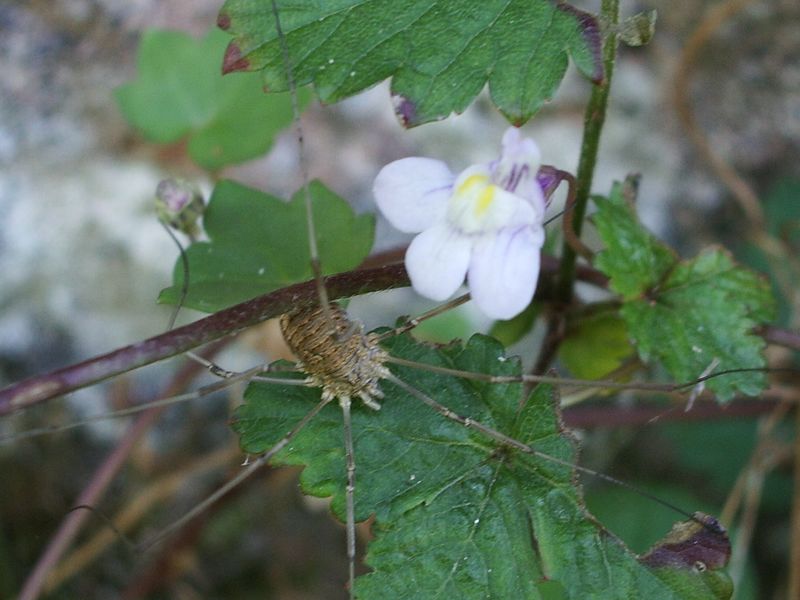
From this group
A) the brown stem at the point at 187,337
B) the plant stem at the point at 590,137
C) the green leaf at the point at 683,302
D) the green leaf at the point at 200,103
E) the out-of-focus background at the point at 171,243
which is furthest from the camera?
the out-of-focus background at the point at 171,243

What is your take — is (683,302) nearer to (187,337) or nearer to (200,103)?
(187,337)

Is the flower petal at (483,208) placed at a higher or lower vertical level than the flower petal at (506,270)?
higher

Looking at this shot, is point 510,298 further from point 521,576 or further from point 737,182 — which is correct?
point 737,182

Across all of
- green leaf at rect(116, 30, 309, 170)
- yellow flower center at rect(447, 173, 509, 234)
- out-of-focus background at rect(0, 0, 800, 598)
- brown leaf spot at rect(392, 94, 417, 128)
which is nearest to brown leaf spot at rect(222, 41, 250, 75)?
brown leaf spot at rect(392, 94, 417, 128)

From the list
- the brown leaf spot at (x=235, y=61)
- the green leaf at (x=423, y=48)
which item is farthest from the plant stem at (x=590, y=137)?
the brown leaf spot at (x=235, y=61)

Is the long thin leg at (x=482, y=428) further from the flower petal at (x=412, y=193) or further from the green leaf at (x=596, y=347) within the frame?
the green leaf at (x=596, y=347)

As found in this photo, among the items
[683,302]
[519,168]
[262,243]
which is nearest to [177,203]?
[262,243]
